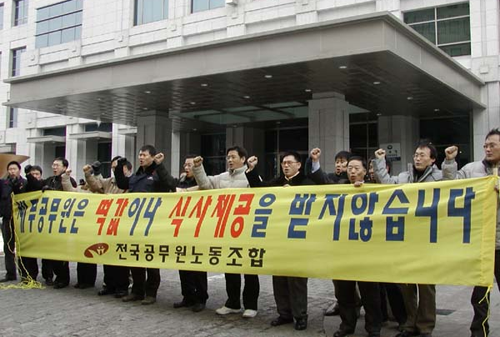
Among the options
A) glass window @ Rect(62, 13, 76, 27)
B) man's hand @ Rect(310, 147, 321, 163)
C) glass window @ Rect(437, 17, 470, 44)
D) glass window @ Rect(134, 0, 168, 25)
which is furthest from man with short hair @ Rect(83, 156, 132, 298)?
glass window @ Rect(62, 13, 76, 27)

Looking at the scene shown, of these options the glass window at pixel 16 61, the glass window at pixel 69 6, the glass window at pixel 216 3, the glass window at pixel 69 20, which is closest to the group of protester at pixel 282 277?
the glass window at pixel 216 3

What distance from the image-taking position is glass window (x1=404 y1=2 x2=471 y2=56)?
1986 cm

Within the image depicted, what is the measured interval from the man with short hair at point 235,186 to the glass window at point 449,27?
16574 mm

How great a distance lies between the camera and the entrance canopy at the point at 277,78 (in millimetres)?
13148

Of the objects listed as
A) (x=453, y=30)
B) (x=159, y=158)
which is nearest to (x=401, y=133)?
(x=453, y=30)

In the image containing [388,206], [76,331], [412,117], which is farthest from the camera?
[412,117]

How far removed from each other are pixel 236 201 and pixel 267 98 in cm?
1396

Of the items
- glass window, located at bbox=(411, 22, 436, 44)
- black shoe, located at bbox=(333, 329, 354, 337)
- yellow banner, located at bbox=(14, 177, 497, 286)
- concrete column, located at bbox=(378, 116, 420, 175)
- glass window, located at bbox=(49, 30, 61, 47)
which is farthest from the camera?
glass window, located at bbox=(49, 30, 61, 47)

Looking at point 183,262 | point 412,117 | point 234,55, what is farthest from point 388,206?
point 412,117

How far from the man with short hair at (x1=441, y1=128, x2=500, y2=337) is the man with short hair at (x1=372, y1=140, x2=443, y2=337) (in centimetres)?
15

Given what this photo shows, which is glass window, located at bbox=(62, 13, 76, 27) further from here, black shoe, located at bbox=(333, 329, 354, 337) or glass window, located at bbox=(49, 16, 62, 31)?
black shoe, located at bbox=(333, 329, 354, 337)

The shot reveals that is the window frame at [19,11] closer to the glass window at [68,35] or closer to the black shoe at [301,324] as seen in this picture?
the glass window at [68,35]

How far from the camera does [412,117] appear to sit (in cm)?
2248

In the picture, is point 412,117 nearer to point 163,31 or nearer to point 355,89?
point 355,89
